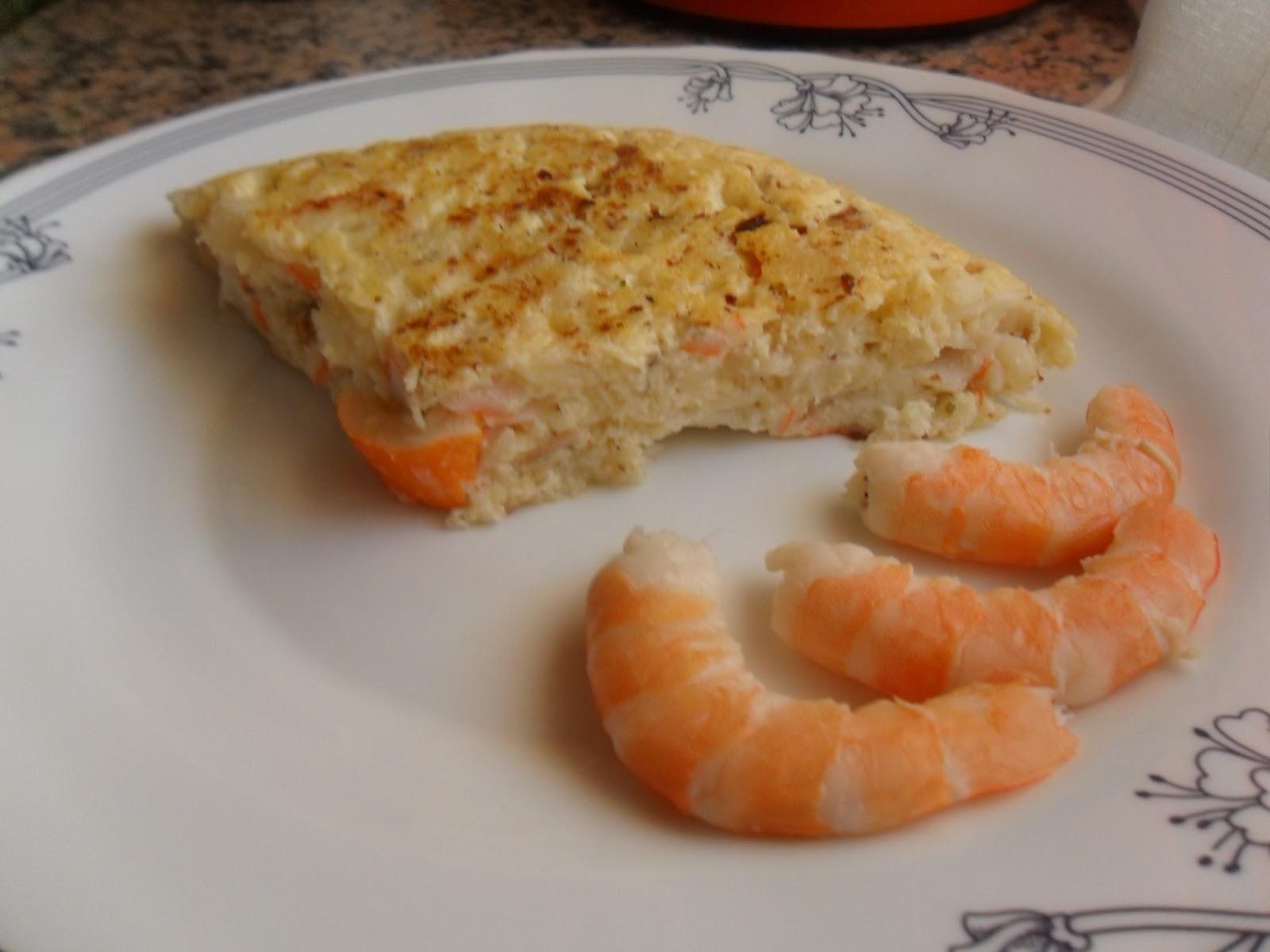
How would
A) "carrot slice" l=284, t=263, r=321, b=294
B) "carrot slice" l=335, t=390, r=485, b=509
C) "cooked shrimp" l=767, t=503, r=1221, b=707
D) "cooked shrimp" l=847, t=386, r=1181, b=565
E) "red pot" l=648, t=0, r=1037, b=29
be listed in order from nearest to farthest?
"cooked shrimp" l=767, t=503, r=1221, b=707 → "cooked shrimp" l=847, t=386, r=1181, b=565 → "carrot slice" l=335, t=390, r=485, b=509 → "carrot slice" l=284, t=263, r=321, b=294 → "red pot" l=648, t=0, r=1037, b=29

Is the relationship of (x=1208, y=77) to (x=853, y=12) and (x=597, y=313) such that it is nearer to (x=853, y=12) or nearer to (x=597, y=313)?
(x=853, y=12)

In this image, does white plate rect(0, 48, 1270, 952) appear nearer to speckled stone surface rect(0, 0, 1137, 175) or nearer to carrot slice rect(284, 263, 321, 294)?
carrot slice rect(284, 263, 321, 294)

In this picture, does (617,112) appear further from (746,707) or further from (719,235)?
(746,707)

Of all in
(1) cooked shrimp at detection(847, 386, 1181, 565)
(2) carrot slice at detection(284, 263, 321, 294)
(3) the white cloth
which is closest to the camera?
(1) cooked shrimp at detection(847, 386, 1181, 565)

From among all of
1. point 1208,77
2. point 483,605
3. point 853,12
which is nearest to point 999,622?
point 483,605

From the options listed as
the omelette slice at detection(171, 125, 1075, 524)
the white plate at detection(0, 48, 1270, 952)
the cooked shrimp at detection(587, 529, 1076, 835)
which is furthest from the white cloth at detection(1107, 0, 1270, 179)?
the cooked shrimp at detection(587, 529, 1076, 835)

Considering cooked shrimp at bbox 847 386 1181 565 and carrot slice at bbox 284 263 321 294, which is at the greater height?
cooked shrimp at bbox 847 386 1181 565
